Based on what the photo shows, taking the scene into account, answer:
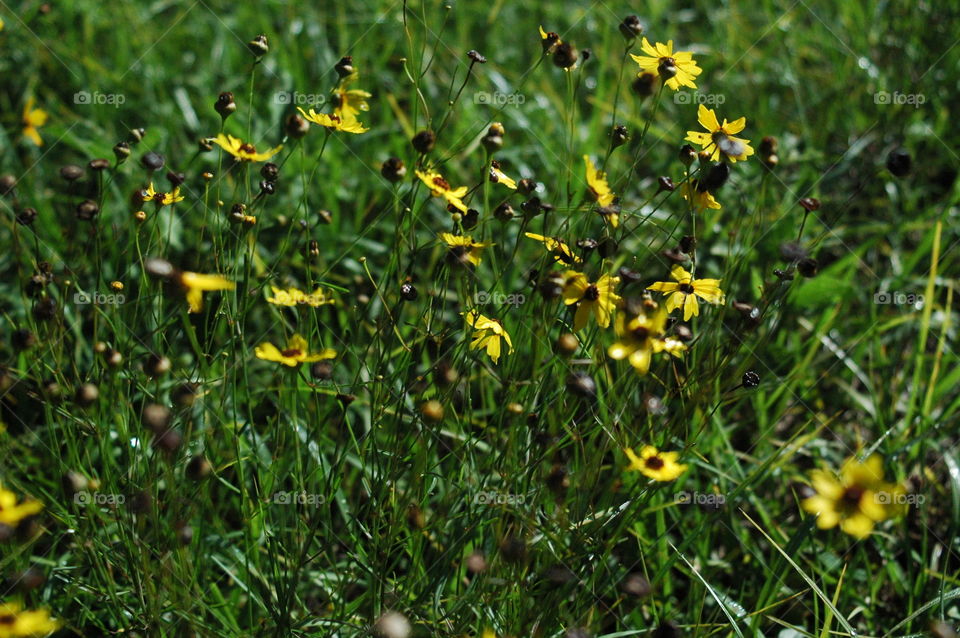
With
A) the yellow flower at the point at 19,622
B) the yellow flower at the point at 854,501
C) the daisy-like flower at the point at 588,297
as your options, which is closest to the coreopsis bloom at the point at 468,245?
the daisy-like flower at the point at 588,297

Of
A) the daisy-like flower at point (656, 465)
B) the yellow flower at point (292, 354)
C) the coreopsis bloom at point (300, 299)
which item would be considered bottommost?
the daisy-like flower at point (656, 465)

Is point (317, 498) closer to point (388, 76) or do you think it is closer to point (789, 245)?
point (789, 245)

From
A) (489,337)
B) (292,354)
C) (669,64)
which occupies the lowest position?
(489,337)

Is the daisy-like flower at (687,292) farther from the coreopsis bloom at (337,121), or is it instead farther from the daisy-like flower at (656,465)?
the coreopsis bloom at (337,121)

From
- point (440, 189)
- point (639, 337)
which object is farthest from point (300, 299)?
point (639, 337)

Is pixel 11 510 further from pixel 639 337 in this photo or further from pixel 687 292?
pixel 687 292

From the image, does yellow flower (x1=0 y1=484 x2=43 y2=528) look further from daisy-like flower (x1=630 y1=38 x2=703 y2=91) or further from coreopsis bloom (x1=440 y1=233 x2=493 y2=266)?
daisy-like flower (x1=630 y1=38 x2=703 y2=91)
